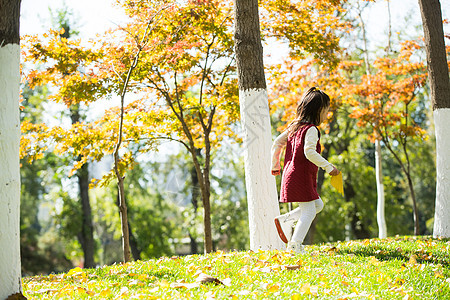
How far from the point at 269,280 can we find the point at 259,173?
2.15 metres

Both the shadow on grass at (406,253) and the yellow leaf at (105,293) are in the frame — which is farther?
the shadow on grass at (406,253)

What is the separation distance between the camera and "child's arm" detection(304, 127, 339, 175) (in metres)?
4.58

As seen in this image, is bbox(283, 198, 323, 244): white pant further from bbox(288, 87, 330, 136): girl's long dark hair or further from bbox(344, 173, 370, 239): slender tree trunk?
bbox(344, 173, 370, 239): slender tree trunk

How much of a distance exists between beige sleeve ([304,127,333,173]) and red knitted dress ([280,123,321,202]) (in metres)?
0.09

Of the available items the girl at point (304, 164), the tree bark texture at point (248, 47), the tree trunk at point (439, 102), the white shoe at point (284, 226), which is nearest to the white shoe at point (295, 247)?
the girl at point (304, 164)

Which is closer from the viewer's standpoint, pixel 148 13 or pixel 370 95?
pixel 148 13

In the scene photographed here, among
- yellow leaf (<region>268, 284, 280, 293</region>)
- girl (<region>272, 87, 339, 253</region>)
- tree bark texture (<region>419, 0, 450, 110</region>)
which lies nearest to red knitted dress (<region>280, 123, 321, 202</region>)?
girl (<region>272, 87, 339, 253</region>)

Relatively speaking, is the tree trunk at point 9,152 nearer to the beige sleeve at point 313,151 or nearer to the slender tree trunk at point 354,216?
the beige sleeve at point 313,151

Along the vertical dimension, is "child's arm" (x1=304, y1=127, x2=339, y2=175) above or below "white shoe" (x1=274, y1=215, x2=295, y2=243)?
above

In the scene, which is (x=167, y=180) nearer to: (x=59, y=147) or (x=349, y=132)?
(x=349, y=132)

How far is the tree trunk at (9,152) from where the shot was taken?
3.28 meters

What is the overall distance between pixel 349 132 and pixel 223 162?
5.92 metres

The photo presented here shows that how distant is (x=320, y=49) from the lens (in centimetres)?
893

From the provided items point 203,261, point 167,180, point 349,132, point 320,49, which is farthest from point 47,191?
→ point 203,261
